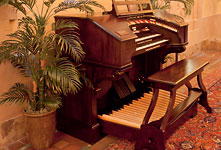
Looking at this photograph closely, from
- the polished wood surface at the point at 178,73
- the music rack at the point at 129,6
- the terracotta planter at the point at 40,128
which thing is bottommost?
the terracotta planter at the point at 40,128

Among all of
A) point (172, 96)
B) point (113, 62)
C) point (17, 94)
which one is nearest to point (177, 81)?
point (172, 96)

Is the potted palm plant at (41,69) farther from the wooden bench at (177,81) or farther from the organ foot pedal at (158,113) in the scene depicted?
the wooden bench at (177,81)

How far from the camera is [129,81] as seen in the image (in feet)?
10.9

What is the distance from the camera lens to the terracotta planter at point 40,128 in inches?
95.2

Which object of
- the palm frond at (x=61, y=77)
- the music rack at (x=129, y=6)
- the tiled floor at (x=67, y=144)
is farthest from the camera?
the music rack at (x=129, y=6)

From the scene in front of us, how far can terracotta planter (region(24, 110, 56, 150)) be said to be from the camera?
242 cm

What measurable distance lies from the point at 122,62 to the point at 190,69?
0.89m

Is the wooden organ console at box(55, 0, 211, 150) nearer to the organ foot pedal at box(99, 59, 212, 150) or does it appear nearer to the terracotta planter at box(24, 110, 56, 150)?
the organ foot pedal at box(99, 59, 212, 150)

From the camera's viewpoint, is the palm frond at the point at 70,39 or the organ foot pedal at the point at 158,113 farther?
the organ foot pedal at the point at 158,113

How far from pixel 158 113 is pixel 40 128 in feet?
4.28

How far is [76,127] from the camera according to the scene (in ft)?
9.10

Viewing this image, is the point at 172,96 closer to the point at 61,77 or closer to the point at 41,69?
the point at 61,77

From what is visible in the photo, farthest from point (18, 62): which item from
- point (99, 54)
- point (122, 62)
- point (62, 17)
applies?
point (122, 62)

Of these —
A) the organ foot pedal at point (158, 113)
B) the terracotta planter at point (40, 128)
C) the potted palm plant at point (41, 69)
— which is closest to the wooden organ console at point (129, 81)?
the organ foot pedal at point (158, 113)
